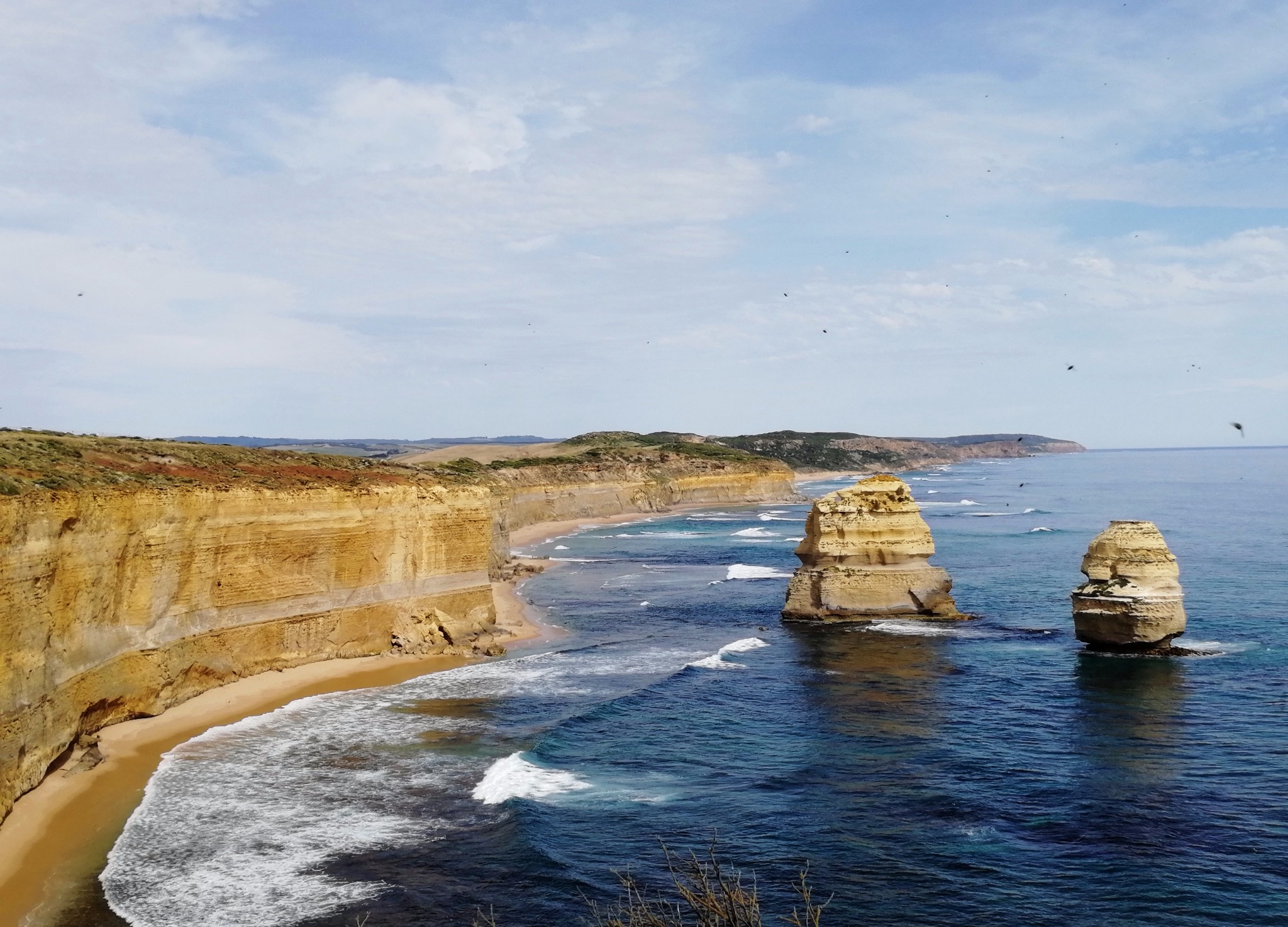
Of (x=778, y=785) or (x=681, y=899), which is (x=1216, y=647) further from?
(x=681, y=899)

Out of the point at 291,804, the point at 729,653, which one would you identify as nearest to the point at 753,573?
the point at 729,653

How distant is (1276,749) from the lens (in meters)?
25.7

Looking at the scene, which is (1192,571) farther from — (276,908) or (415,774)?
(276,908)

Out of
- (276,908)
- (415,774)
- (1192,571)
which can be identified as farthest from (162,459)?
(1192,571)

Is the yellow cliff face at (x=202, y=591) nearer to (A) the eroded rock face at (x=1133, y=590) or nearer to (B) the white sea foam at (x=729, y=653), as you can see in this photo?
(B) the white sea foam at (x=729, y=653)

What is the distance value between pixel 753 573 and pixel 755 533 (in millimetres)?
29436

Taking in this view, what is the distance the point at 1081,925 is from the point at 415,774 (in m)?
15.0

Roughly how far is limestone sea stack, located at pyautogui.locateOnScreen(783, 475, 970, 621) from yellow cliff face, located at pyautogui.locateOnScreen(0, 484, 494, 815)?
1408 centimetres

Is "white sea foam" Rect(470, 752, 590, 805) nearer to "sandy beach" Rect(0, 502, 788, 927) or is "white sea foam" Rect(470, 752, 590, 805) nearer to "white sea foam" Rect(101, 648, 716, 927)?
"white sea foam" Rect(101, 648, 716, 927)

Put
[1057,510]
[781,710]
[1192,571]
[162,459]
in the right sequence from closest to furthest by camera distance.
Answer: [781,710] → [162,459] → [1192,571] → [1057,510]

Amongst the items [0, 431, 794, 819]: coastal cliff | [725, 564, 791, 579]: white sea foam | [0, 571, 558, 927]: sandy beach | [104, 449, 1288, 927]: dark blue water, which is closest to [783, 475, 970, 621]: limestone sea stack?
[104, 449, 1288, 927]: dark blue water

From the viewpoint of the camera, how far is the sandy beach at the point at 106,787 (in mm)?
18547

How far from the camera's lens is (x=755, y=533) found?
94.1 m

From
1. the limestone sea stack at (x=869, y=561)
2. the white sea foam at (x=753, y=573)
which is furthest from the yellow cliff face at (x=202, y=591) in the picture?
the white sea foam at (x=753, y=573)
